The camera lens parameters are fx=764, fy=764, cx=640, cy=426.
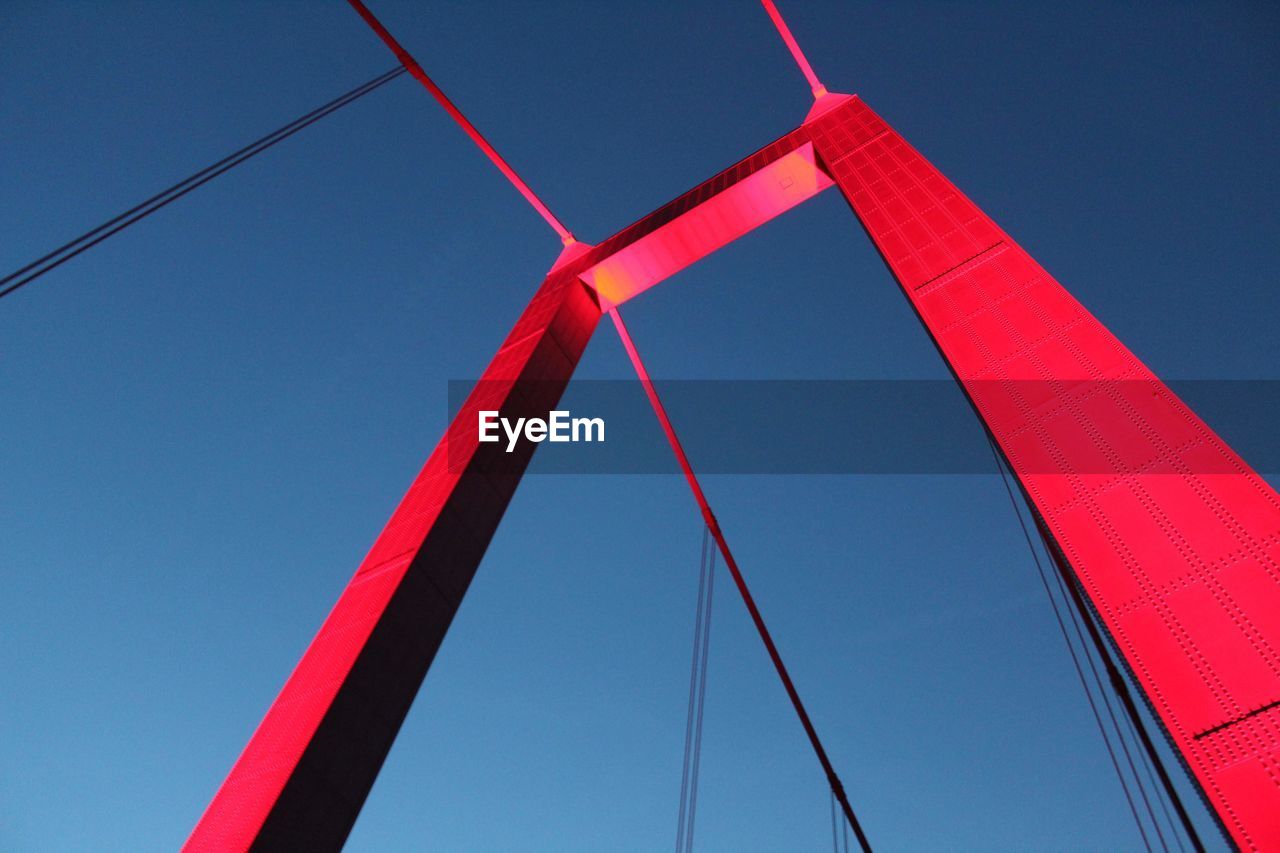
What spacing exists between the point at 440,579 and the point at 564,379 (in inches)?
180

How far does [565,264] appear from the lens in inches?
602

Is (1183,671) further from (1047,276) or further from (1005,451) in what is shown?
(1047,276)

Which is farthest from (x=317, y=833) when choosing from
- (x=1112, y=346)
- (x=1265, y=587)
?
(x=1112, y=346)

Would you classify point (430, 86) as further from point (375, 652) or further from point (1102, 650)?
point (1102, 650)

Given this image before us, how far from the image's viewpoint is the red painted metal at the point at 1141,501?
4039 mm

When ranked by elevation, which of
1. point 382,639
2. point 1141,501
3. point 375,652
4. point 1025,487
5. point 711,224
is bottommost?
point 375,652

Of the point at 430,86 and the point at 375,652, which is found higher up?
the point at 430,86

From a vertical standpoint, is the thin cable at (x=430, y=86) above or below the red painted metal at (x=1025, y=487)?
above

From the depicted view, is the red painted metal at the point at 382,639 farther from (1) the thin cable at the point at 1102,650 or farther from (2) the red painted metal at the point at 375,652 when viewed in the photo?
(1) the thin cable at the point at 1102,650

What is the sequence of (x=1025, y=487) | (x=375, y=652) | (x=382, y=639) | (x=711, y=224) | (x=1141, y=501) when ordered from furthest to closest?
(x=711, y=224)
(x=382, y=639)
(x=375, y=652)
(x=1025, y=487)
(x=1141, y=501)

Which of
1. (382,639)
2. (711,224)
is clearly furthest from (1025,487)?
(711,224)

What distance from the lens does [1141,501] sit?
516 centimetres

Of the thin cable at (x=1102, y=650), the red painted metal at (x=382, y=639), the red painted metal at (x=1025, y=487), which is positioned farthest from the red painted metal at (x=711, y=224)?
the thin cable at (x=1102, y=650)

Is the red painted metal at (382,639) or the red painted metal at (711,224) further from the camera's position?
the red painted metal at (711,224)
